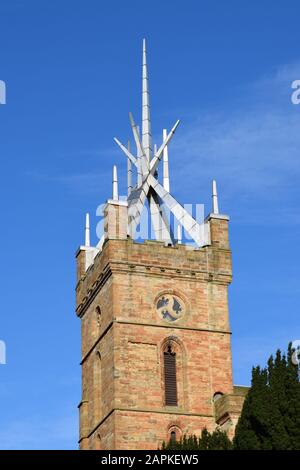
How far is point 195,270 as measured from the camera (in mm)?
59938

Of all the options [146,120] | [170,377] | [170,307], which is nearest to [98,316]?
[170,307]

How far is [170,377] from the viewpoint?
57.8m

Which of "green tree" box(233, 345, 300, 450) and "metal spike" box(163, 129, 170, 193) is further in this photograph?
"metal spike" box(163, 129, 170, 193)

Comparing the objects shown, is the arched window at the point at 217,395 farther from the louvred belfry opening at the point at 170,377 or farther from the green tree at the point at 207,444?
the green tree at the point at 207,444

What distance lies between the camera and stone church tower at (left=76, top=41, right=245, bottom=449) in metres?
56.1

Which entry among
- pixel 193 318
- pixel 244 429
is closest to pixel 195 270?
pixel 193 318

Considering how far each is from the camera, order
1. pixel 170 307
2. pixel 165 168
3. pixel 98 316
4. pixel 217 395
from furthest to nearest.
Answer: pixel 165 168 < pixel 98 316 < pixel 170 307 < pixel 217 395

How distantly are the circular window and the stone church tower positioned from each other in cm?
5

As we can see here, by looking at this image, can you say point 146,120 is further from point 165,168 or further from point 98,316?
point 98,316

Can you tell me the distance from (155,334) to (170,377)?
2.05m

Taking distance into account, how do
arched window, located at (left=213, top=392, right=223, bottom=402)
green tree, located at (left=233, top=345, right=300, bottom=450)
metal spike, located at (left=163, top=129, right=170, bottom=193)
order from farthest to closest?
metal spike, located at (left=163, top=129, right=170, bottom=193), arched window, located at (left=213, top=392, right=223, bottom=402), green tree, located at (left=233, top=345, right=300, bottom=450)

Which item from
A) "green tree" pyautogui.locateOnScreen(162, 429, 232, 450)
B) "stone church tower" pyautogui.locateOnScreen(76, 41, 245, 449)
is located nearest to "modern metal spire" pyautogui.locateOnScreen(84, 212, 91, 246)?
"stone church tower" pyautogui.locateOnScreen(76, 41, 245, 449)

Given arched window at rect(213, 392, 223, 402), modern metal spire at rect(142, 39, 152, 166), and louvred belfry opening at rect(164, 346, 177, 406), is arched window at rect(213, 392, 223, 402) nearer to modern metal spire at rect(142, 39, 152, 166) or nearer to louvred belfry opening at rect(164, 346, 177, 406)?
louvred belfry opening at rect(164, 346, 177, 406)
